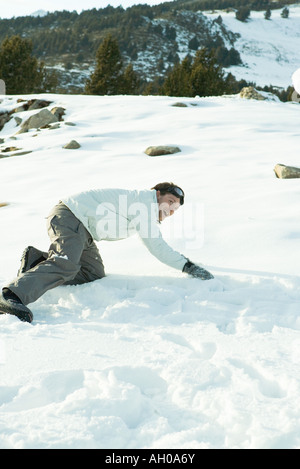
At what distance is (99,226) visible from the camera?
10.8ft

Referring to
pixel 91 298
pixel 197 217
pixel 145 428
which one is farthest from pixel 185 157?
pixel 145 428

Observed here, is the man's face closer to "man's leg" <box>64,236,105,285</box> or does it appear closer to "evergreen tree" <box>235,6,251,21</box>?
"man's leg" <box>64,236,105,285</box>

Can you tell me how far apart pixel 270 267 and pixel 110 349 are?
6.27ft

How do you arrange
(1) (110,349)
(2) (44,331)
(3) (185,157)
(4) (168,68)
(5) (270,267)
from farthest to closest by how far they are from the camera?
(4) (168,68) → (3) (185,157) → (5) (270,267) → (2) (44,331) → (1) (110,349)

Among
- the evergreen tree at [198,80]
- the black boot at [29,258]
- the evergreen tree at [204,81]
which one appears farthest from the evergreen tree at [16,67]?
the black boot at [29,258]

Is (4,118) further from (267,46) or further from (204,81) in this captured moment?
(267,46)

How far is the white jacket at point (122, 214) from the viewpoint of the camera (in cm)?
327

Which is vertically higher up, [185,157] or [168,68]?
[168,68]

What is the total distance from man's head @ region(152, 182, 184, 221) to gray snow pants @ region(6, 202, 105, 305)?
0.69m

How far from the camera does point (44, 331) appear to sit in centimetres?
267

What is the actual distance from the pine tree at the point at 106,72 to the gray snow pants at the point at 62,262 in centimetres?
3268

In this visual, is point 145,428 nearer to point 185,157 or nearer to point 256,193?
point 256,193

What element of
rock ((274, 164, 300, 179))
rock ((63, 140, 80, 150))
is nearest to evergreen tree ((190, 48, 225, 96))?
rock ((63, 140, 80, 150))

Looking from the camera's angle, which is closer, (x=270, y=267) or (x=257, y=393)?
(x=257, y=393)
